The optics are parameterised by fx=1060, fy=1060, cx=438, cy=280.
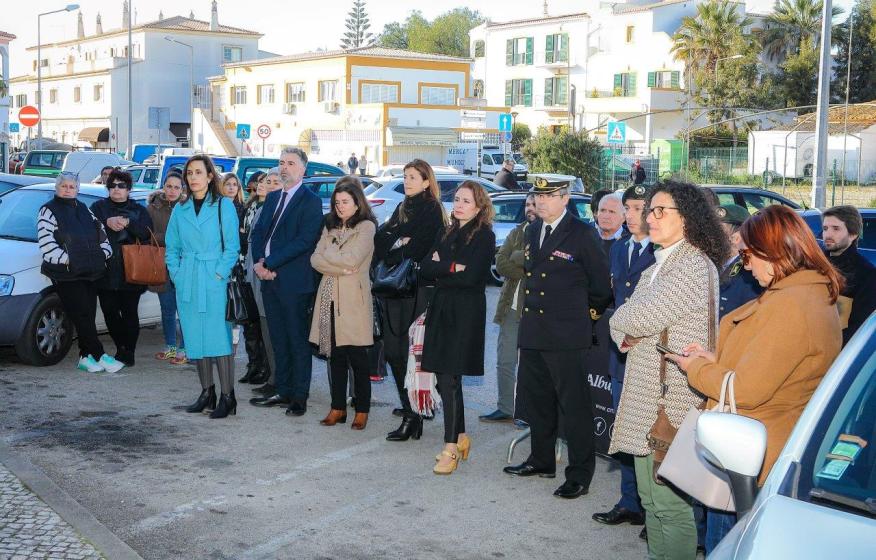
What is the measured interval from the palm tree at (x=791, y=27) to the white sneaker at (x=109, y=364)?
183ft

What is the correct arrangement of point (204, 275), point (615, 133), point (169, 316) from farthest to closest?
point (615, 133), point (169, 316), point (204, 275)

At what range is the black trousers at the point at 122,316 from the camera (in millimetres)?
10352

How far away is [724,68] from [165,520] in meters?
52.3

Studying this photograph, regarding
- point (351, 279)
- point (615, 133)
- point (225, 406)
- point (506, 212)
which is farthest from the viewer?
point (615, 133)

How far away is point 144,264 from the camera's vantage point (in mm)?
10078

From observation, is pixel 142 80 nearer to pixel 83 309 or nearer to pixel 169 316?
pixel 169 316

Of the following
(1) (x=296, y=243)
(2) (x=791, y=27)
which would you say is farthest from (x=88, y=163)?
(2) (x=791, y=27)

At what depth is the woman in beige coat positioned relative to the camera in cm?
800

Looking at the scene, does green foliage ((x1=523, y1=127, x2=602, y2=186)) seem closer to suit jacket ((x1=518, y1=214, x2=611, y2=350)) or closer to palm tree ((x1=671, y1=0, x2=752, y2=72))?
palm tree ((x1=671, y1=0, x2=752, y2=72))

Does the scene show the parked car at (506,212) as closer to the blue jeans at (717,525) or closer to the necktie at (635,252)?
the necktie at (635,252)

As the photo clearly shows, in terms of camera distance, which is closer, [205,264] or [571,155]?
[205,264]

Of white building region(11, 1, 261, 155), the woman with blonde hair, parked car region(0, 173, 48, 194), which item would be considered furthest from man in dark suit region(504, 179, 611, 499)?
white building region(11, 1, 261, 155)

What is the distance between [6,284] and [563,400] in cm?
585

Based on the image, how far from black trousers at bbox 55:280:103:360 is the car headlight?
398 millimetres
